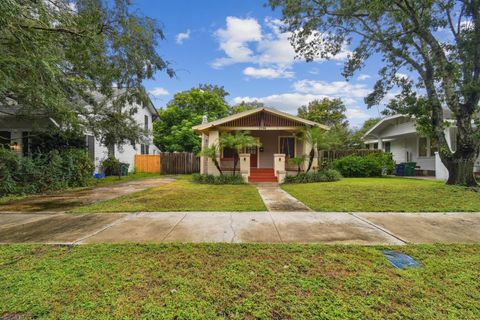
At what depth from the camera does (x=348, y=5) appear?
31.9 ft

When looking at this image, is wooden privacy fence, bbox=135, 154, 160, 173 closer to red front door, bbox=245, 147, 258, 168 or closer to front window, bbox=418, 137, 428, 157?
red front door, bbox=245, 147, 258, 168

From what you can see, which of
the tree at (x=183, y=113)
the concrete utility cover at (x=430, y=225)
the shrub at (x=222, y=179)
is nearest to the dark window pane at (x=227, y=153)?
the shrub at (x=222, y=179)

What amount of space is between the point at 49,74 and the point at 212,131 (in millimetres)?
8754

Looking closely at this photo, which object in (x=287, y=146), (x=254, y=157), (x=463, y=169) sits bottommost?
(x=463, y=169)

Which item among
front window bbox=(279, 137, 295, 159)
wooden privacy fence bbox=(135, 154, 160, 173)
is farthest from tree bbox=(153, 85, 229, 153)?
front window bbox=(279, 137, 295, 159)

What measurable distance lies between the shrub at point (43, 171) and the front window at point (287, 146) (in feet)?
34.8

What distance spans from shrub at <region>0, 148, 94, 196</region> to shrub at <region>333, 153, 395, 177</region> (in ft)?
46.6

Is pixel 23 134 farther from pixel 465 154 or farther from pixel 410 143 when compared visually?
pixel 410 143

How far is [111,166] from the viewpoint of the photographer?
15.6 meters

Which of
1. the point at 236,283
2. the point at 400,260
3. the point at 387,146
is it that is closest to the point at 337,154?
the point at 387,146

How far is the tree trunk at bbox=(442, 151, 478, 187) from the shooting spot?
9.55m

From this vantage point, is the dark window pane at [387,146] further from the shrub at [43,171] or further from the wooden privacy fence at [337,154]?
the shrub at [43,171]

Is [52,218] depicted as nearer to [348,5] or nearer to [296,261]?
[296,261]

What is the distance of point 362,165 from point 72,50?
15.4 metres
